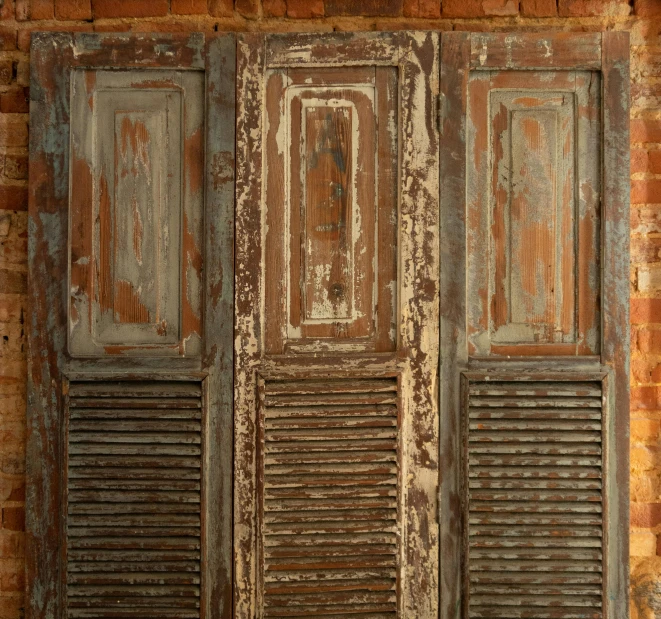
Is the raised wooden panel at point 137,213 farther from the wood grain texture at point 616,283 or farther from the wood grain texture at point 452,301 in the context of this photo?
the wood grain texture at point 616,283

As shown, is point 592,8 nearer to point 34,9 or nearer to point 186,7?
point 186,7

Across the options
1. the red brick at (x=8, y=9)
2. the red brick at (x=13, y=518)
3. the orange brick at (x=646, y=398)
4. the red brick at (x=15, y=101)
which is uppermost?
the red brick at (x=8, y=9)

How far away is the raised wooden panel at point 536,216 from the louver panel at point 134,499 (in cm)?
103

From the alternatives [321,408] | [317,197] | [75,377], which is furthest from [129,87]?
[321,408]

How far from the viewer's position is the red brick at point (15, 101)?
1.91m

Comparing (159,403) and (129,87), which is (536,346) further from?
(129,87)

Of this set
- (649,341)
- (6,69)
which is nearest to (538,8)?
(649,341)

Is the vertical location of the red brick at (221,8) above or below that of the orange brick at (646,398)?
above

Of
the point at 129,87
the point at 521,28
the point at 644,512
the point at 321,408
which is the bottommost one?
the point at 644,512

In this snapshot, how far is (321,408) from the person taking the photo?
1853 mm

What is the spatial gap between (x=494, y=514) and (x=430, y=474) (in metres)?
0.25

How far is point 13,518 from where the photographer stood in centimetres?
190

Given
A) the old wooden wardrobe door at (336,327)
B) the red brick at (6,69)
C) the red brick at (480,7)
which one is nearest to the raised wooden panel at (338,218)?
the old wooden wardrobe door at (336,327)

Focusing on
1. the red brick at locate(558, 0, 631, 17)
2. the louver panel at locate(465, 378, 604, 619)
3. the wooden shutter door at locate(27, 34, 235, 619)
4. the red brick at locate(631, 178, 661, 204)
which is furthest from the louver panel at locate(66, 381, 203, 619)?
the red brick at locate(558, 0, 631, 17)
